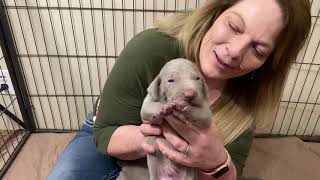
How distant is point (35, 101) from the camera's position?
6.86 feet

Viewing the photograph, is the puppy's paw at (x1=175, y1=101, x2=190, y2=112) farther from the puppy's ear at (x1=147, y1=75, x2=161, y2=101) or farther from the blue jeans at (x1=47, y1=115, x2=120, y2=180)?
the blue jeans at (x1=47, y1=115, x2=120, y2=180)

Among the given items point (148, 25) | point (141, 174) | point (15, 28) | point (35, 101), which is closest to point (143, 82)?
point (141, 174)

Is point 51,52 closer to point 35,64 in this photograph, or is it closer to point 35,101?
point 35,64

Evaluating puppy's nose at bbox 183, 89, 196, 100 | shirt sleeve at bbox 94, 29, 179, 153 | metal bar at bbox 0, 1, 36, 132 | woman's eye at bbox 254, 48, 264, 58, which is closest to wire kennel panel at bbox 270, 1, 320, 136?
woman's eye at bbox 254, 48, 264, 58

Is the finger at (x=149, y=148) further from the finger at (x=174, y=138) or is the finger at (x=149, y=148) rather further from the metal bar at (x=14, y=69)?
the metal bar at (x=14, y=69)

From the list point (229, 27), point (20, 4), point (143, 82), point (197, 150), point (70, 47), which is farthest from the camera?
point (70, 47)

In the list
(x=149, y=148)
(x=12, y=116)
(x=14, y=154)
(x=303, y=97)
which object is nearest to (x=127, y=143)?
(x=149, y=148)

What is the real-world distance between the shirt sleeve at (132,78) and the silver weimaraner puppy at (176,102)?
22cm

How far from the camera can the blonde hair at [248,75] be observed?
101 centimetres

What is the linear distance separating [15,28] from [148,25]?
675 mm

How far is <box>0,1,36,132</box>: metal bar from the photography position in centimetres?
181

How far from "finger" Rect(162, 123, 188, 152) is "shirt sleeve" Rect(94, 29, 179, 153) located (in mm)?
236

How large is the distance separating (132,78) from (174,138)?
293mm

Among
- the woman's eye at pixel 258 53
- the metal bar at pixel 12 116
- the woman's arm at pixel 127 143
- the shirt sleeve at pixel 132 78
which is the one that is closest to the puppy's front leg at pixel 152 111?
the woman's arm at pixel 127 143
